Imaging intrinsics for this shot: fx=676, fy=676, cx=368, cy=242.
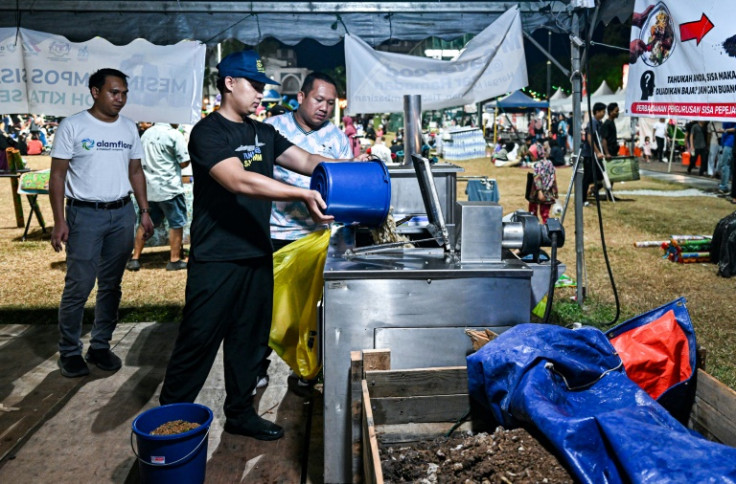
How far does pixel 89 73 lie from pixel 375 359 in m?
4.13

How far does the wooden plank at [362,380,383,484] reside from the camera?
6.88 feet

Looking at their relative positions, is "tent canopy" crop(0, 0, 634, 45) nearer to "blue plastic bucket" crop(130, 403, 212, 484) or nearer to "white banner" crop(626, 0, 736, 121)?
"white banner" crop(626, 0, 736, 121)

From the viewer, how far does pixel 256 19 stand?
→ 544 cm

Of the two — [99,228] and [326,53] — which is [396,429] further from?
[326,53]

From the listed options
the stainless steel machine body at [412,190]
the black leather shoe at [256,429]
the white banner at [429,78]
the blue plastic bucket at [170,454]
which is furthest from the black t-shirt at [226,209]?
the white banner at [429,78]

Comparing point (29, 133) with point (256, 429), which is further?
point (29, 133)

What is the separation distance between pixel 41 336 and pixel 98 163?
→ 192 centimetres

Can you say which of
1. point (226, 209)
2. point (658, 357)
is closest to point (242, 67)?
point (226, 209)

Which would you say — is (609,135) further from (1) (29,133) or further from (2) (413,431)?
(1) (29,133)

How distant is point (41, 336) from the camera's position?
5699mm

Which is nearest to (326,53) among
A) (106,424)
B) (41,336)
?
(41,336)

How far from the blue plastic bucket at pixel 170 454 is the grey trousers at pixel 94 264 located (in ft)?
5.91

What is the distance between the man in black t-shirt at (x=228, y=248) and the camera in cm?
338

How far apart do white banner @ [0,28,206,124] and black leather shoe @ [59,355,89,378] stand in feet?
6.69
